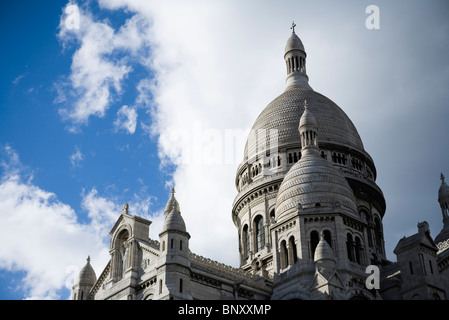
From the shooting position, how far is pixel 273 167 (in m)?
67.2

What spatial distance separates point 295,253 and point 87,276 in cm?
1617

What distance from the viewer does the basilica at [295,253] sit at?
4656 centimetres

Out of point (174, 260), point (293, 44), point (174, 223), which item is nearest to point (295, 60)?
point (293, 44)

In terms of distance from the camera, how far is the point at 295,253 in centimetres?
5225

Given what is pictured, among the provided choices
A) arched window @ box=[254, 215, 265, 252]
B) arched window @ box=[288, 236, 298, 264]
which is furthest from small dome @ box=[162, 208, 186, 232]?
arched window @ box=[254, 215, 265, 252]

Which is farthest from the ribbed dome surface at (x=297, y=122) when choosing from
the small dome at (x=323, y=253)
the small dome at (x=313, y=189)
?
the small dome at (x=323, y=253)

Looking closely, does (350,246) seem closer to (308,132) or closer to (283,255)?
(283,255)

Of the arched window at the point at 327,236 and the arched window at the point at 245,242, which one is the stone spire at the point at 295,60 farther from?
the arched window at the point at 327,236

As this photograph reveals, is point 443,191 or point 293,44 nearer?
point 443,191

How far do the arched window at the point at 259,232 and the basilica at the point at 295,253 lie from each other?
11 centimetres

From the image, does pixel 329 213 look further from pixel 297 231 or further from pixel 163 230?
pixel 163 230

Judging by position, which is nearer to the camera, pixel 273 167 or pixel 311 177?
pixel 311 177
